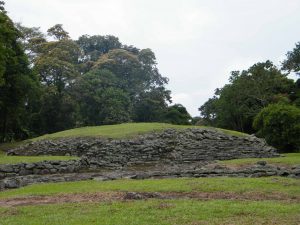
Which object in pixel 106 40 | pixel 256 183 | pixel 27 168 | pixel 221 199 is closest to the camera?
pixel 221 199

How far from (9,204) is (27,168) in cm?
1002

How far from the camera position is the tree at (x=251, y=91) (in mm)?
49250

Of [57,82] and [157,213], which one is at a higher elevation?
[57,82]

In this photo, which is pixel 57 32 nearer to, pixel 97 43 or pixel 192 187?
pixel 97 43

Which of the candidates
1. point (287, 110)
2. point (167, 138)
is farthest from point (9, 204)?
point (287, 110)

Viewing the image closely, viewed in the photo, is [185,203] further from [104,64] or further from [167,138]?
[104,64]

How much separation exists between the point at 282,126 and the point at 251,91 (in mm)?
18605

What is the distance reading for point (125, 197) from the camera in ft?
45.7

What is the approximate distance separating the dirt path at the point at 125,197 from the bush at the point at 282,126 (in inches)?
703

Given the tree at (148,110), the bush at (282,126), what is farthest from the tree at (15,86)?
the bush at (282,126)

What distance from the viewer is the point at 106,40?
255 feet

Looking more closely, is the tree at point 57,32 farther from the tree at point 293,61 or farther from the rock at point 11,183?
the rock at point 11,183

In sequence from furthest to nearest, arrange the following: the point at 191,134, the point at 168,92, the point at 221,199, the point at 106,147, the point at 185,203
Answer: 1. the point at 168,92
2. the point at 191,134
3. the point at 106,147
4. the point at 221,199
5. the point at 185,203

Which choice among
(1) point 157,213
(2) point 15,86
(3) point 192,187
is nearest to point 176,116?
(2) point 15,86
